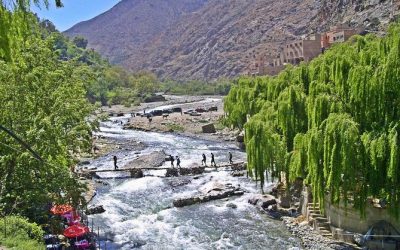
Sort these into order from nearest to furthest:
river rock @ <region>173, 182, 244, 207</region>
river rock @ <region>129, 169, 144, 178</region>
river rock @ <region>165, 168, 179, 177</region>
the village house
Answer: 1. river rock @ <region>173, 182, 244, 207</region>
2. river rock @ <region>129, 169, 144, 178</region>
3. river rock @ <region>165, 168, 179, 177</region>
4. the village house

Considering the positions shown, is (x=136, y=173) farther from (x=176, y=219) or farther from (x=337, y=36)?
(x=337, y=36)

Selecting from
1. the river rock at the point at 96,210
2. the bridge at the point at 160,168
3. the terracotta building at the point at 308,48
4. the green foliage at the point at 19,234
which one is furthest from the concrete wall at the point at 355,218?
the terracotta building at the point at 308,48

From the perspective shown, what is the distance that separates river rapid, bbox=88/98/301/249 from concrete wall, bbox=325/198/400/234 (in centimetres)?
228

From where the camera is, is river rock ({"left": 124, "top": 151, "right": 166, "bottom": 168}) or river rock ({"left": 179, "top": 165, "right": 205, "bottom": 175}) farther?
river rock ({"left": 124, "top": 151, "right": 166, "bottom": 168})

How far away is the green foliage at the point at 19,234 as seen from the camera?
16.1 meters

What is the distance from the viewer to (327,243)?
72.9 ft

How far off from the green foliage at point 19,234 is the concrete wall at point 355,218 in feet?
43.2

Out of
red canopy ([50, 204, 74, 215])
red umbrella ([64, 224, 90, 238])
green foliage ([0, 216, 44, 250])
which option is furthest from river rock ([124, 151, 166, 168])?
green foliage ([0, 216, 44, 250])

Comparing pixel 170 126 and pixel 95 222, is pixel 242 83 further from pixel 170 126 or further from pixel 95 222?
pixel 95 222

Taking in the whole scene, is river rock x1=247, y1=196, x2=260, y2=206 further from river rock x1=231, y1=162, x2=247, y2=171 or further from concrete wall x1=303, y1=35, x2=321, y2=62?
concrete wall x1=303, y1=35, x2=321, y2=62

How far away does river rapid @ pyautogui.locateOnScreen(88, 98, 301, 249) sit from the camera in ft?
80.7

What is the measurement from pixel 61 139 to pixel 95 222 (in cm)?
1115

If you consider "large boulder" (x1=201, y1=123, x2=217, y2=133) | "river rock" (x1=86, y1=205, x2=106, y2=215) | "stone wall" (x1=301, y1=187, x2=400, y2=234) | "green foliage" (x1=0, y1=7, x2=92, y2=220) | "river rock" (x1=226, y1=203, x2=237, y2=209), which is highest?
"green foliage" (x1=0, y1=7, x2=92, y2=220)

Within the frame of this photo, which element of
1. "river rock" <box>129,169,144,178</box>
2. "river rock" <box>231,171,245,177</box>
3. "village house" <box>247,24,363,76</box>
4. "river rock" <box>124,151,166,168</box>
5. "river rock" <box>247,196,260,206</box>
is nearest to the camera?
"river rock" <box>247,196,260,206</box>
